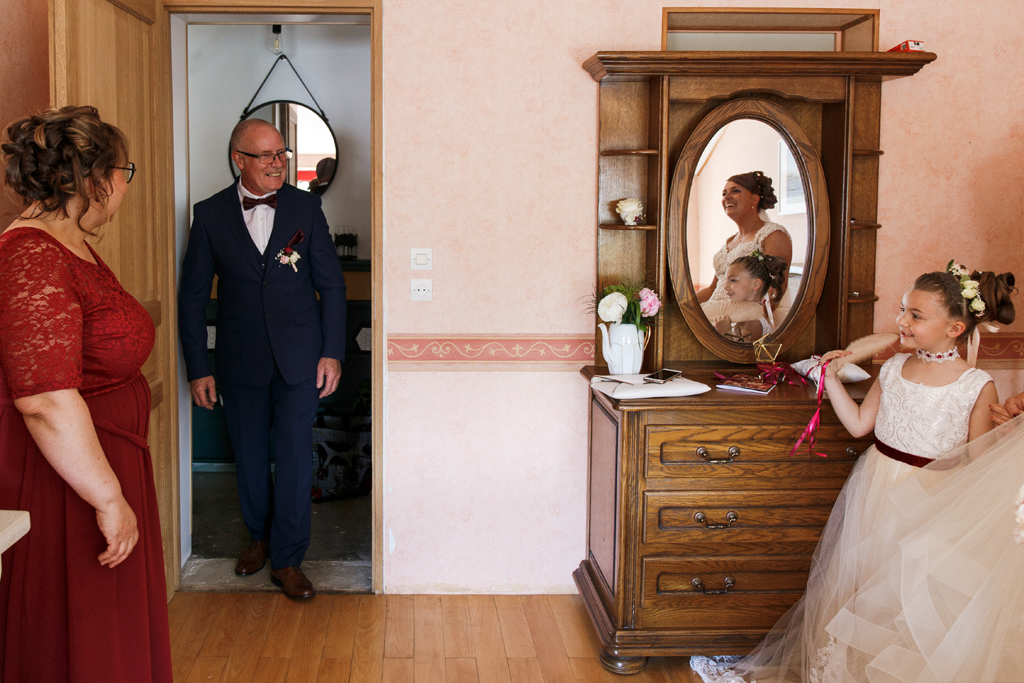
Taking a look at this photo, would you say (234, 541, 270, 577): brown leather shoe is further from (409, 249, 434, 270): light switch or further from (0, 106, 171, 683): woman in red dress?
(0, 106, 171, 683): woman in red dress

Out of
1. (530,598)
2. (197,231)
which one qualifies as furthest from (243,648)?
(197,231)

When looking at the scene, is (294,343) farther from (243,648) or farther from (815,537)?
(815,537)

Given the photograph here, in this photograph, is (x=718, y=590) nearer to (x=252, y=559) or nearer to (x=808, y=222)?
(x=808, y=222)

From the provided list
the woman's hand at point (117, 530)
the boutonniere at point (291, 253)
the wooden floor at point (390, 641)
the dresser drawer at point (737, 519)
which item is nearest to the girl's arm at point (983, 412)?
the dresser drawer at point (737, 519)

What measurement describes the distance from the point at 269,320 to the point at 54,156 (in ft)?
5.05

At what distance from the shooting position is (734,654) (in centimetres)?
279

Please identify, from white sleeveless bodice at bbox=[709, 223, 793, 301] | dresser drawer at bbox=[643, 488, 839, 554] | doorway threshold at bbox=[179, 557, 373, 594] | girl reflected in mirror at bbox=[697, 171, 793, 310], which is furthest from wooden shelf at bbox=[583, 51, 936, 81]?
doorway threshold at bbox=[179, 557, 373, 594]

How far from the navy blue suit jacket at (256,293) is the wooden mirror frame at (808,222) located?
1.36 metres

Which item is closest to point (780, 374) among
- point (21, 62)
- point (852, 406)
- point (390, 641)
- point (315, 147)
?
point (852, 406)

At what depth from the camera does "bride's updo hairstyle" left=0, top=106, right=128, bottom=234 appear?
175cm

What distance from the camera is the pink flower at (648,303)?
9.69 ft

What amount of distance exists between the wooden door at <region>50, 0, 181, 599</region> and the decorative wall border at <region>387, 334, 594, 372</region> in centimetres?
88

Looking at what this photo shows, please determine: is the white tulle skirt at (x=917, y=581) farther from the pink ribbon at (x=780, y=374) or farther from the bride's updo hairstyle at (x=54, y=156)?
the bride's updo hairstyle at (x=54, y=156)

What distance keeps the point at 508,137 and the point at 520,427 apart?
112 cm
